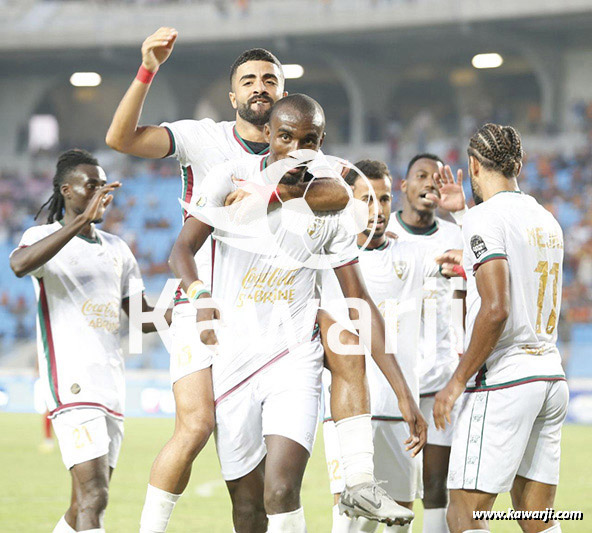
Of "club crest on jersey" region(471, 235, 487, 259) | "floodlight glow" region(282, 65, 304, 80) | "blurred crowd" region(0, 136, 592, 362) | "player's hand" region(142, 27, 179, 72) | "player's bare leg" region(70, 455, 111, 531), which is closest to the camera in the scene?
"player's hand" region(142, 27, 179, 72)

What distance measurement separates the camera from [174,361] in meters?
4.93

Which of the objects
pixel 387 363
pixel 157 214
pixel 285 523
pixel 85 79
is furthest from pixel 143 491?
pixel 85 79

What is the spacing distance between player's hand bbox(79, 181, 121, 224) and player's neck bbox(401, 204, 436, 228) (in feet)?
7.61

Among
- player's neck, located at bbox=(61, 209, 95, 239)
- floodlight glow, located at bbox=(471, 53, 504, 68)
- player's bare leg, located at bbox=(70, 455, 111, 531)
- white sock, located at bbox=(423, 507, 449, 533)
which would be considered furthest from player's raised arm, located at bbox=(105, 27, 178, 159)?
floodlight glow, located at bbox=(471, 53, 504, 68)

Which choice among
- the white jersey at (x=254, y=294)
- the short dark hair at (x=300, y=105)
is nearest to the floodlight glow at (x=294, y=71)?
the white jersey at (x=254, y=294)

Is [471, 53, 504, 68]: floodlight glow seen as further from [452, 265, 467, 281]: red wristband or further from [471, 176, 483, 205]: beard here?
Result: [471, 176, 483, 205]: beard

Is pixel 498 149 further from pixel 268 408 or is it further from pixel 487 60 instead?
pixel 487 60

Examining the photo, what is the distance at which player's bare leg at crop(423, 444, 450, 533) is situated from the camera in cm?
641

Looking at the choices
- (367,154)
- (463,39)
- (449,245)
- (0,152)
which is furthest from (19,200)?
(449,245)

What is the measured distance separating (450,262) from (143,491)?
5.99 m

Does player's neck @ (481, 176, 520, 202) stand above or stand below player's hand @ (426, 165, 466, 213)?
below

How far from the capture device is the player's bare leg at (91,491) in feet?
18.1

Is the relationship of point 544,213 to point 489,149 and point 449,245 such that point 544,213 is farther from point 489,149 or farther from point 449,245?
point 449,245

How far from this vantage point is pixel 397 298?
6.50 metres
